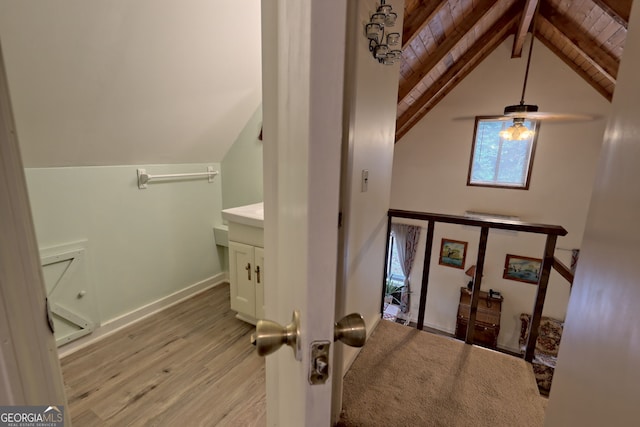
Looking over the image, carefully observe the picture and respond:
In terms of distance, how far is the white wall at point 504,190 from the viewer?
410cm

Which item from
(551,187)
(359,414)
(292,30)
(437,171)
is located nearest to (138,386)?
(359,414)

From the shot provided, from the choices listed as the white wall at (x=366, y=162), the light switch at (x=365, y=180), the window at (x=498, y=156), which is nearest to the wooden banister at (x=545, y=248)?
the white wall at (x=366, y=162)

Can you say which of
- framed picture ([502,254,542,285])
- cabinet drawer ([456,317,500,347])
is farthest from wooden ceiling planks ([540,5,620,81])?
cabinet drawer ([456,317,500,347])

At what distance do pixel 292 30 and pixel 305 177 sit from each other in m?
0.23

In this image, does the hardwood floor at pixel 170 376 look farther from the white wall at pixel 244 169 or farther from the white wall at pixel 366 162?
the white wall at pixel 244 169

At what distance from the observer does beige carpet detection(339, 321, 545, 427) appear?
134 cm

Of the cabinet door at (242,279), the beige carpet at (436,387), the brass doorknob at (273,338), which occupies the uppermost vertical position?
the brass doorknob at (273,338)

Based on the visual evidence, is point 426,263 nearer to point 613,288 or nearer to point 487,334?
point 613,288

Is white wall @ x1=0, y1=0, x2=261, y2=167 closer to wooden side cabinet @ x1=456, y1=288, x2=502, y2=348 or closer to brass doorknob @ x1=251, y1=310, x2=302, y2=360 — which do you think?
brass doorknob @ x1=251, y1=310, x2=302, y2=360

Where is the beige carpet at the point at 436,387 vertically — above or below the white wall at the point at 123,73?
below

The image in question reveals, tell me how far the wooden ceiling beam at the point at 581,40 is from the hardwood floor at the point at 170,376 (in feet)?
14.4

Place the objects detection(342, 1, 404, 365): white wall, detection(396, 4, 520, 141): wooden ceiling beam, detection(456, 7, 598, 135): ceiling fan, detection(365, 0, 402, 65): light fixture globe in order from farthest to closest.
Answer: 1. detection(396, 4, 520, 141): wooden ceiling beam
2. detection(456, 7, 598, 135): ceiling fan
3. detection(365, 0, 402, 65): light fixture globe
4. detection(342, 1, 404, 365): white wall

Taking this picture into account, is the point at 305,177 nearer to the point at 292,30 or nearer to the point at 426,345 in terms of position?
the point at 292,30

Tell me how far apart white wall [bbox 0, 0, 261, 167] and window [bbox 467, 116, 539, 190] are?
3.89 metres
